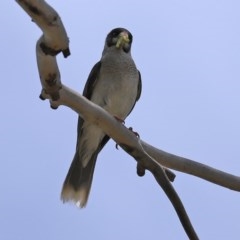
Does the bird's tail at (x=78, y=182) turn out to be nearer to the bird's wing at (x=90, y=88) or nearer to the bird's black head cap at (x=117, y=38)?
the bird's wing at (x=90, y=88)

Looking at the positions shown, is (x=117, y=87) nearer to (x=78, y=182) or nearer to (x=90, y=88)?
(x=90, y=88)

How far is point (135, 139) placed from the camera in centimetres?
417

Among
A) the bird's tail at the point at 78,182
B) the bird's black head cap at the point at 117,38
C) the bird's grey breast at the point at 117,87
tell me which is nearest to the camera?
the bird's tail at the point at 78,182

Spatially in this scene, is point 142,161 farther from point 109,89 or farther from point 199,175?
point 109,89

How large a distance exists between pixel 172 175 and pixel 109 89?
298 cm

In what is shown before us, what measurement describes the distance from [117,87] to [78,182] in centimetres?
111

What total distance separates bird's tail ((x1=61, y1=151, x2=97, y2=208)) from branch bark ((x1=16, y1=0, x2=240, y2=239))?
90.4 inches

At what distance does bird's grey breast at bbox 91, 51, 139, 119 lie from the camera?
7.04 metres

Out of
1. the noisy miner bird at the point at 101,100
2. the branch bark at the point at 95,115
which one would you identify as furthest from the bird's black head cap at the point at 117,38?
the branch bark at the point at 95,115

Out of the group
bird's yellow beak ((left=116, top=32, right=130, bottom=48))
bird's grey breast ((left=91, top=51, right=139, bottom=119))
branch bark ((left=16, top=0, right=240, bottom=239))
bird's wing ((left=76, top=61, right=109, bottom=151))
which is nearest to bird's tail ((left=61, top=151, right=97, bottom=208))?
bird's wing ((left=76, top=61, right=109, bottom=151))

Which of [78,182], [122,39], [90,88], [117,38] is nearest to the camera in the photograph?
[78,182]

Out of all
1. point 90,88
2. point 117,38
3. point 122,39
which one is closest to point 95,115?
point 90,88

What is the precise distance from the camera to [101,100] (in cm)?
703

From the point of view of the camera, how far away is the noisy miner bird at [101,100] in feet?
22.3
